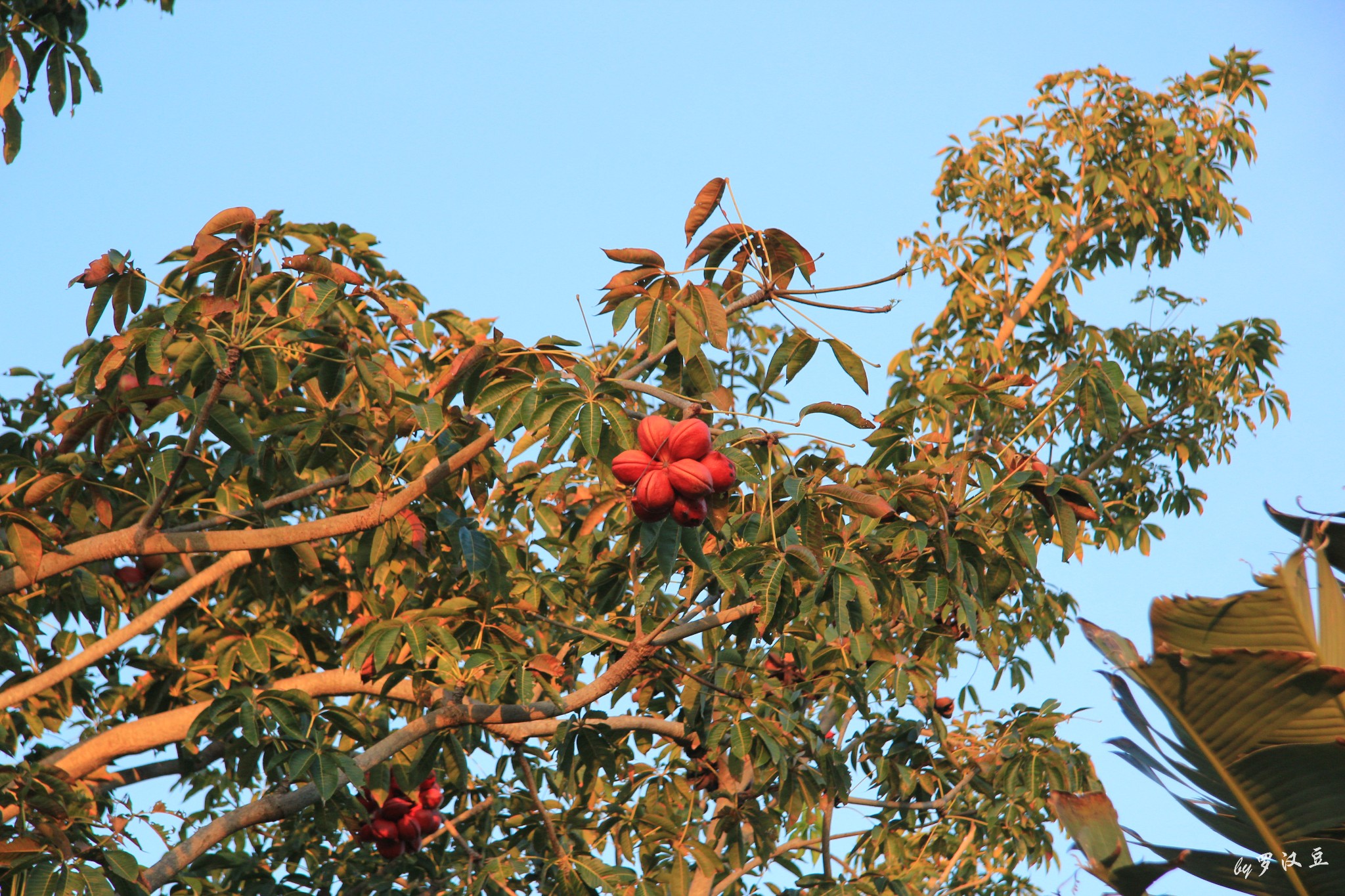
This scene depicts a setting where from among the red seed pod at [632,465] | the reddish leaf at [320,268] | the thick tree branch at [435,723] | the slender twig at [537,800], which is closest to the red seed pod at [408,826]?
the slender twig at [537,800]

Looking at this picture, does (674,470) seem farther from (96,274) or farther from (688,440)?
(96,274)

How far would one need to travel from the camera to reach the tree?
2.92m

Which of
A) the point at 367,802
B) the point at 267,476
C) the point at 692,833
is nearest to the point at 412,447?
the point at 267,476

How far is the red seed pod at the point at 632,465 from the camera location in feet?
8.92

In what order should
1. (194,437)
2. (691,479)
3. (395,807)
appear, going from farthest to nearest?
1. (395,807)
2. (194,437)
3. (691,479)

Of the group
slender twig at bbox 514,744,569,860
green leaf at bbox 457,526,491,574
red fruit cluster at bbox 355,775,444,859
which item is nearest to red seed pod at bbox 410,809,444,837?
red fruit cluster at bbox 355,775,444,859

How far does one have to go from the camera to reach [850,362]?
2832mm

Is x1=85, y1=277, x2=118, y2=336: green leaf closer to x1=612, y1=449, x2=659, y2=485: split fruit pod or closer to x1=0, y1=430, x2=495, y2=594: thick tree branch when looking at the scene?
x1=0, y1=430, x2=495, y2=594: thick tree branch

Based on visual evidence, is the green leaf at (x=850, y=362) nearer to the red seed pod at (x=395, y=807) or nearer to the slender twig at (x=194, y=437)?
the slender twig at (x=194, y=437)

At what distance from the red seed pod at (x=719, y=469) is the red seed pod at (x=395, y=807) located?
2536mm

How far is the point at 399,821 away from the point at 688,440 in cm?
269

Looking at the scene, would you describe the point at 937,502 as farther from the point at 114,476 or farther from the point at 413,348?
the point at 114,476

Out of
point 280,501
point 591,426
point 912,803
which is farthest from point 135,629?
point 912,803

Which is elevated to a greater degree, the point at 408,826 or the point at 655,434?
the point at 655,434
